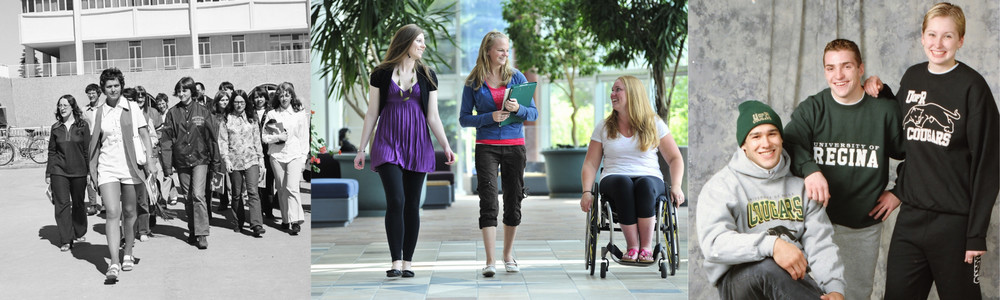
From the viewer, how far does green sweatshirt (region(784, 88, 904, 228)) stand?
9.14ft

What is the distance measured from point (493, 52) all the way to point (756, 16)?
1283mm

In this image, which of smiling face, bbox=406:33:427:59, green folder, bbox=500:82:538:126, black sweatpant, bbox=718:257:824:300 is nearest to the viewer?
black sweatpant, bbox=718:257:824:300

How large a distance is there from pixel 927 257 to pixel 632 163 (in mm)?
1562

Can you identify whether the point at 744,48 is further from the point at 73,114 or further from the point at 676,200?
the point at 73,114

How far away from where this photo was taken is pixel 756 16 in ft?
9.66

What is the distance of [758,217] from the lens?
2.63 m

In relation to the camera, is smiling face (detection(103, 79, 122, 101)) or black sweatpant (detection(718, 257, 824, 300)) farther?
smiling face (detection(103, 79, 122, 101))

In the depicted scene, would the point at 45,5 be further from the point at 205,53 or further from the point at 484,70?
the point at 484,70

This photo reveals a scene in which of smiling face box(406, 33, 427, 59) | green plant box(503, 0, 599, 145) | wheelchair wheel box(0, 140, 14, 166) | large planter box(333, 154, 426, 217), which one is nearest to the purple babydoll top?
smiling face box(406, 33, 427, 59)

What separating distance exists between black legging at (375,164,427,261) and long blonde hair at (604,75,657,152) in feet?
3.15

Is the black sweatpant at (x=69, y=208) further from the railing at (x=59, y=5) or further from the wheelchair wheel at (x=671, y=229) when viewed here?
the wheelchair wheel at (x=671, y=229)

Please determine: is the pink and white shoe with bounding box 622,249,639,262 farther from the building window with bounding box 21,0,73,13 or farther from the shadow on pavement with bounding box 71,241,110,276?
the building window with bounding box 21,0,73,13

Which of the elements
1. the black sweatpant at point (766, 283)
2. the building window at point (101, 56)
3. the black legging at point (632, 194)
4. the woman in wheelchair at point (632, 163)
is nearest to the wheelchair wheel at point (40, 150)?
the building window at point (101, 56)

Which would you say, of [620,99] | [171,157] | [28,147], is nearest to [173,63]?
[171,157]
